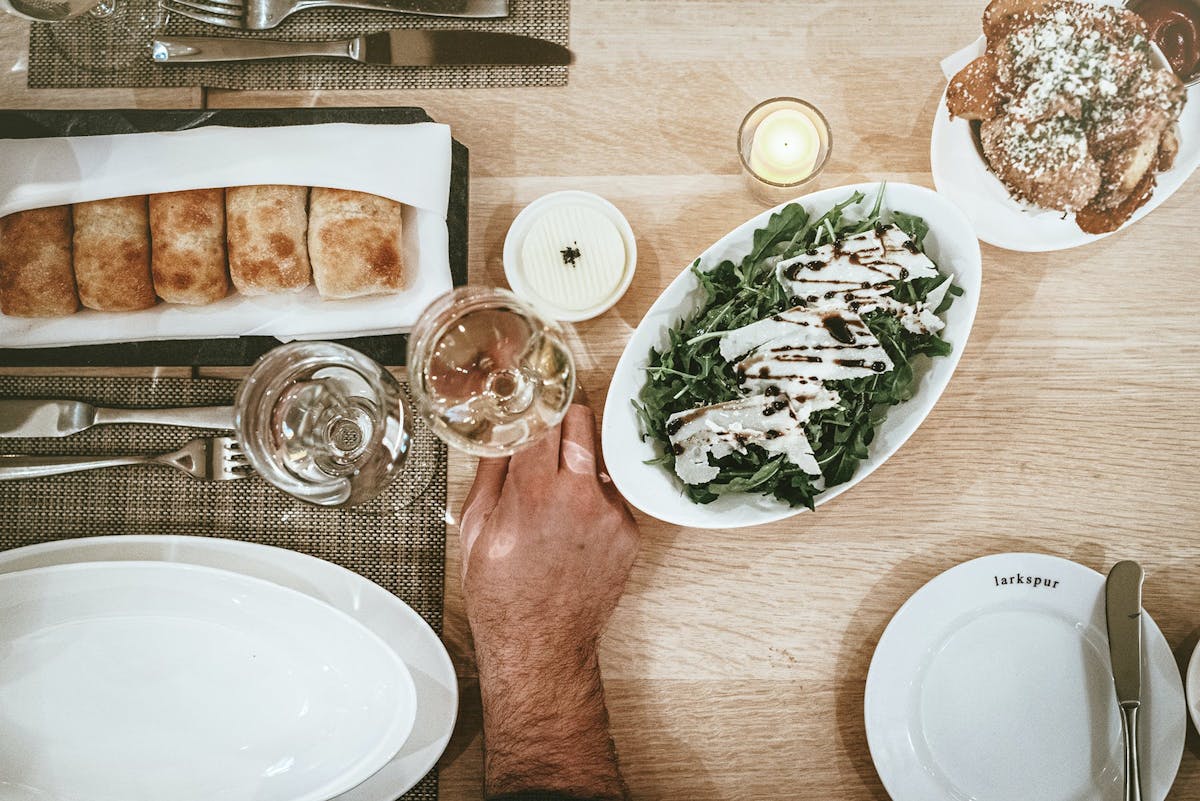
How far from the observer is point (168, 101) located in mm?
1226

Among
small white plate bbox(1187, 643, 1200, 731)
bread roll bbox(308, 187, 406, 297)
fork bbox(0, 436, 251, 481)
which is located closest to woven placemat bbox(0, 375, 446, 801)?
fork bbox(0, 436, 251, 481)

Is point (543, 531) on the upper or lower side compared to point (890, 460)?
lower

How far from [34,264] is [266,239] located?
1.16 ft

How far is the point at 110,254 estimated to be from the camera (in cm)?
115

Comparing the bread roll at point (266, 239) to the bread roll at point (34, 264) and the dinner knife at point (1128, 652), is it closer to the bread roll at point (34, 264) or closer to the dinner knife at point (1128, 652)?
the bread roll at point (34, 264)

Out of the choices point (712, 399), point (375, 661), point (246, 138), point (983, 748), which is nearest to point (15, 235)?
point (246, 138)

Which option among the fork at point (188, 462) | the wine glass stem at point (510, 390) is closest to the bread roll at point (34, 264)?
the fork at point (188, 462)

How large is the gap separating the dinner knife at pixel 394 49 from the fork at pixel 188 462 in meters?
0.61

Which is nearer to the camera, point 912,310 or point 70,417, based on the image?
point 912,310

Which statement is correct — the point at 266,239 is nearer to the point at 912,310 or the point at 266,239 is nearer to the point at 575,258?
the point at 575,258

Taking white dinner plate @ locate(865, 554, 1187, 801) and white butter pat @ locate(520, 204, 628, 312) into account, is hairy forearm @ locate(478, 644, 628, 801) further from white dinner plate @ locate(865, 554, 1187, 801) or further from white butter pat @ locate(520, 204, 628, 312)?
white butter pat @ locate(520, 204, 628, 312)

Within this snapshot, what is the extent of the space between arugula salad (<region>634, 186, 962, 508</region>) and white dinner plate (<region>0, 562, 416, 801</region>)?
1.99ft

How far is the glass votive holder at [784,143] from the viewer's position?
1138mm

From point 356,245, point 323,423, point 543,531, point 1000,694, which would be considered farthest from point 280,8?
point 1000,694
